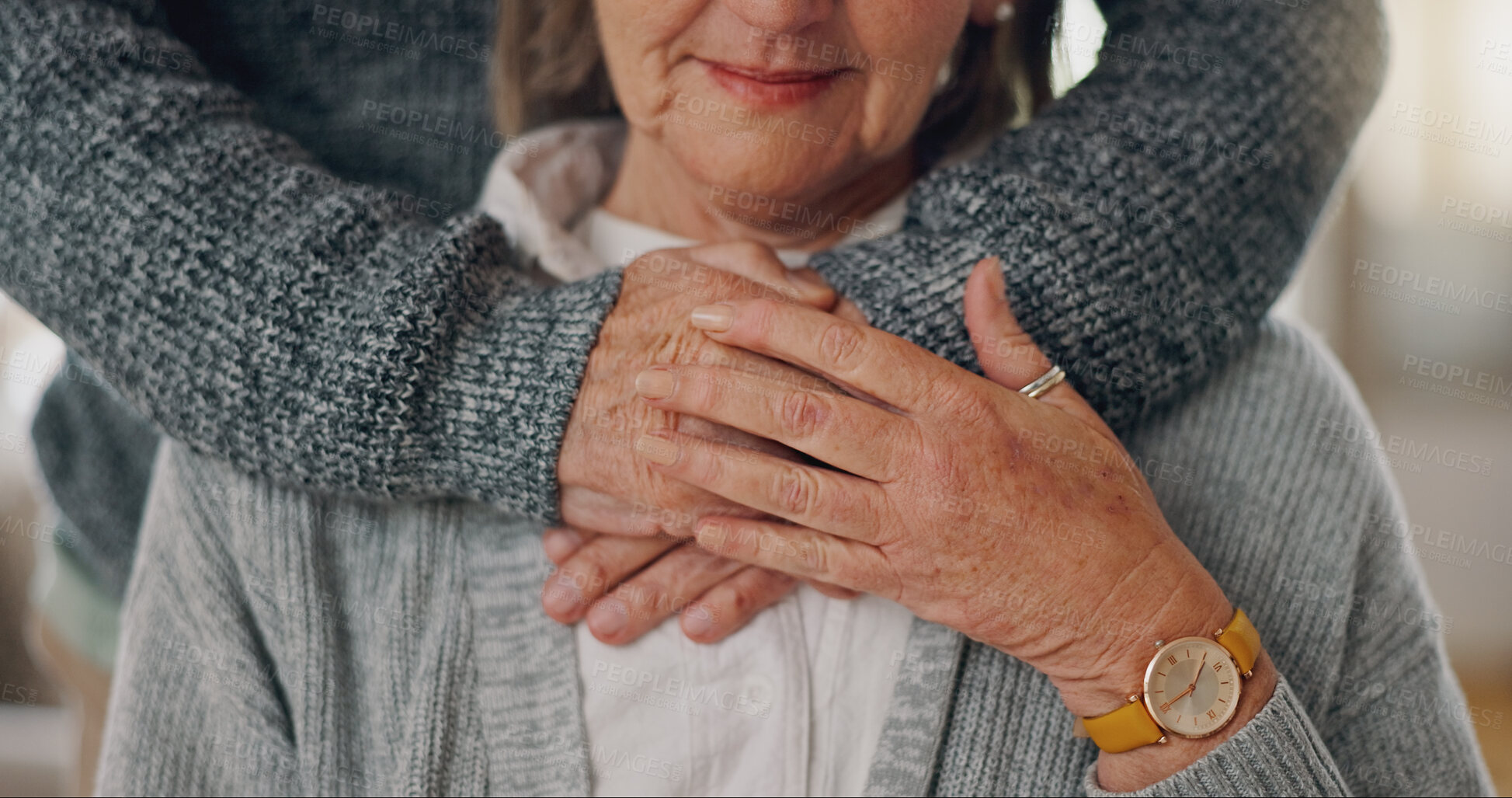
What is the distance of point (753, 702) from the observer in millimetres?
935

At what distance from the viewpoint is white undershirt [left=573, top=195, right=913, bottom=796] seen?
36.6 inches

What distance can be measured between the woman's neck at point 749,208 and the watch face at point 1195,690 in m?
0.58

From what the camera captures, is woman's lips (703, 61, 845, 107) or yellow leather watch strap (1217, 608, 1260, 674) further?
woman's lips (703, 61, 845, 107)

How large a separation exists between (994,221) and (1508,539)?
244 cm

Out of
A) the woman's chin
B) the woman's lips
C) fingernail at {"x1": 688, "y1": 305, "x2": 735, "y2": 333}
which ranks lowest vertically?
fingernail at {"x1": 688, "y1": 305, "x2": 735, "y2": 333}

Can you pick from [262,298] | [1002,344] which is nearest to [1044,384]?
[1002,344]

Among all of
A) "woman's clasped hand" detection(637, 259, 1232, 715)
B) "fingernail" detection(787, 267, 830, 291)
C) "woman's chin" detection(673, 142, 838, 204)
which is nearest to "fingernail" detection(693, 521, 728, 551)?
"woman's clasped hand" detection(637, 259, 1232, 715)

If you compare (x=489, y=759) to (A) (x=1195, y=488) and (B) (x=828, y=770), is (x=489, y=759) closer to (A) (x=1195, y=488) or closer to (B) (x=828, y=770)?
(B) (x=828, y=770)

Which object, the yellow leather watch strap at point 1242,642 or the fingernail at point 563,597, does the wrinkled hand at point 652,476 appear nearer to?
the fingernail at point 563,597

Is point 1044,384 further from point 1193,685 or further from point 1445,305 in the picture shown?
point 1445,305

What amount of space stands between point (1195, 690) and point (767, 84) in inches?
25.3

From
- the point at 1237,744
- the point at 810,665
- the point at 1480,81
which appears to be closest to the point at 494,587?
the point at 810,665

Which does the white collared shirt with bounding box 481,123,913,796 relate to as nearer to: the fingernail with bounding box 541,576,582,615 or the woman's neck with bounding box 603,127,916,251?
the fingernail with bounding box 541,576,582,615

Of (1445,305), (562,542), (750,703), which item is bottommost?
(1445,305)
